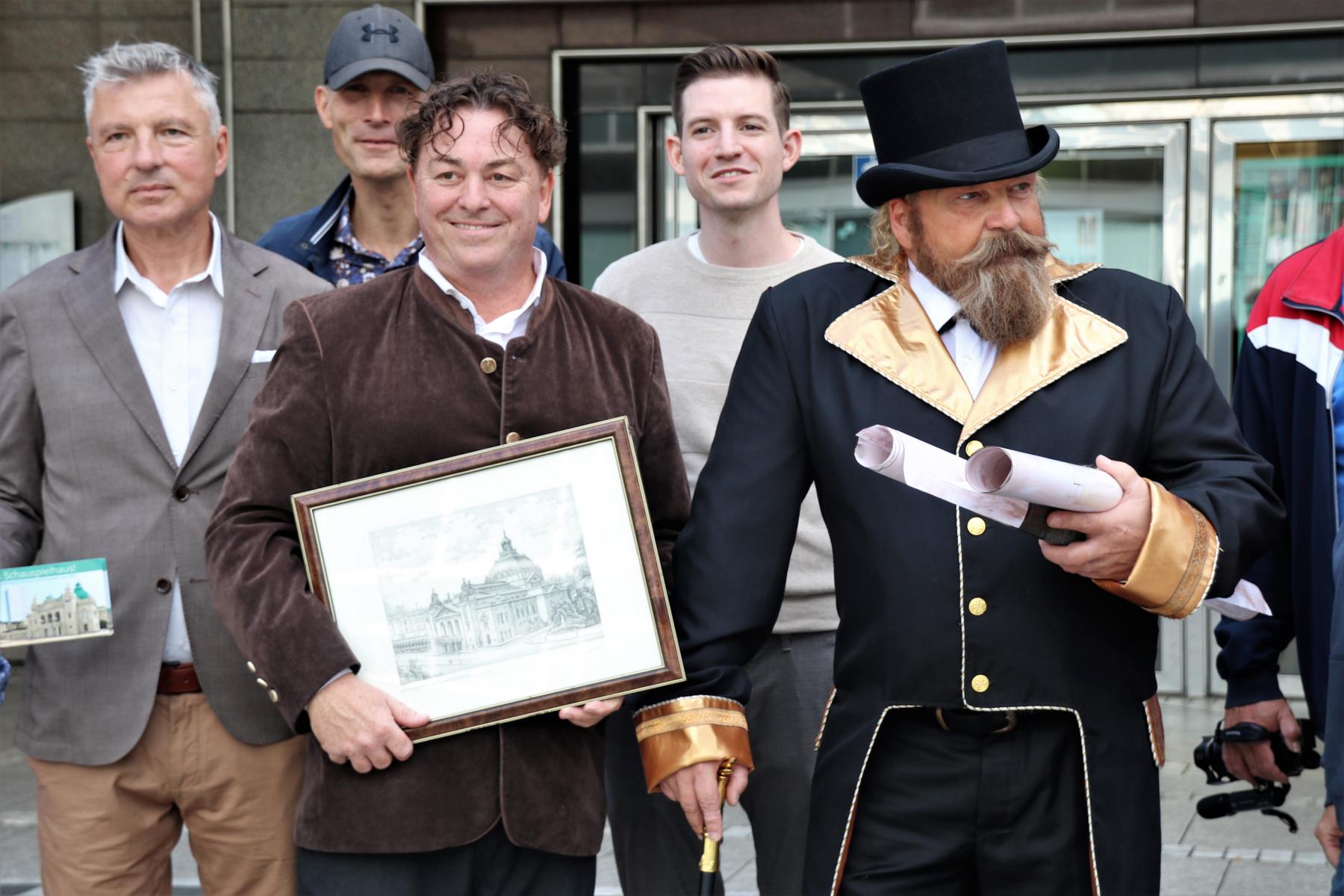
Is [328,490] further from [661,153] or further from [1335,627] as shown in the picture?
[661,153]

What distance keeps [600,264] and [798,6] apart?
5.25 feet

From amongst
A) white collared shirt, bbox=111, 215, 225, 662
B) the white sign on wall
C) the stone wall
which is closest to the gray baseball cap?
white collared shirt, bbox=111, 215, 225, 662

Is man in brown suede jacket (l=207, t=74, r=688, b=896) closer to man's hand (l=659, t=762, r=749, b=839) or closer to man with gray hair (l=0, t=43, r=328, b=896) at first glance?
man's hand (l=659, t=762, r=749, b=839)

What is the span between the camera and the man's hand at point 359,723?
2.85 meters

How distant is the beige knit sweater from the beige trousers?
3.73 feet

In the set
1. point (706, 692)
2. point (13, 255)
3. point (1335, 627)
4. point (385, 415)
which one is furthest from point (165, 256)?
point (13, 255)

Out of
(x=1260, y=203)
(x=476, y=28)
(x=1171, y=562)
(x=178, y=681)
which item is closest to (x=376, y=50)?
(x=178, y=681)

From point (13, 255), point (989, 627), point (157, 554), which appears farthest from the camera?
point (13, 255)

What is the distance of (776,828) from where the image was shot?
3830 mm

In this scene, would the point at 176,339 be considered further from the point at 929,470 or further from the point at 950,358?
the point at 929,470

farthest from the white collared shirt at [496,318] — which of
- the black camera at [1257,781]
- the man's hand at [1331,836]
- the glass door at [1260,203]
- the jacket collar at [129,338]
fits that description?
the glass door at [1260,203]

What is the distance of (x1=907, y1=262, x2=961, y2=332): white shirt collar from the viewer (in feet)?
9.50

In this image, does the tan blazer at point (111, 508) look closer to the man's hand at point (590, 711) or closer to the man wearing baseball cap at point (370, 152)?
the man wearing baseball cap at point (370, 152)

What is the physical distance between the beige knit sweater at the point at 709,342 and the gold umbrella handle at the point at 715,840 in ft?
3.15
